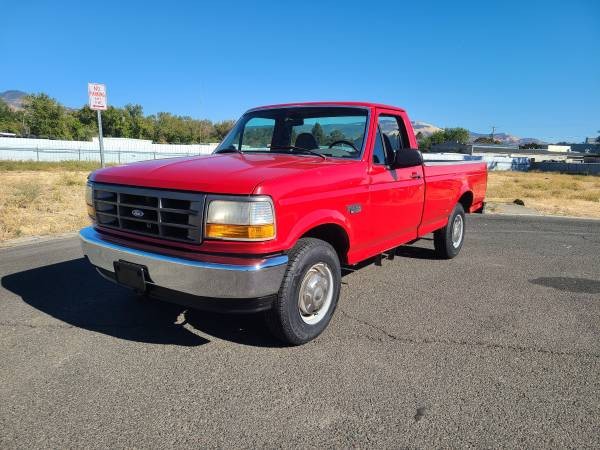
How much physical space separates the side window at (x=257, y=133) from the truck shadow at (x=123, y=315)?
5.90 ft

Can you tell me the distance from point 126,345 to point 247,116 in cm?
275

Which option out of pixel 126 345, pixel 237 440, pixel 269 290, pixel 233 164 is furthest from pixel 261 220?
pixel 126 345

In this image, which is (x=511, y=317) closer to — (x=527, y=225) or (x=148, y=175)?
(x=148, y=175)

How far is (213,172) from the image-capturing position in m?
3.07

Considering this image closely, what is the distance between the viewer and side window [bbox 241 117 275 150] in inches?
180

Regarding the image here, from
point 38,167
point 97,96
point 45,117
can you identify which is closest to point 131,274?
point 97,96

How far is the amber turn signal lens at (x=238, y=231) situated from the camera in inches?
110

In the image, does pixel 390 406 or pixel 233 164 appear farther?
pixel 233 164

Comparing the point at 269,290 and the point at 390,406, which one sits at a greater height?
the point at 269,290

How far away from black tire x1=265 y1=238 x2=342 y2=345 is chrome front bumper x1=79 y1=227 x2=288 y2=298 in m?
0.12

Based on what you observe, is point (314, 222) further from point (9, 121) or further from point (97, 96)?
point (9, 121)

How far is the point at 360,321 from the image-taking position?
154 inches

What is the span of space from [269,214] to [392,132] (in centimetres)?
256

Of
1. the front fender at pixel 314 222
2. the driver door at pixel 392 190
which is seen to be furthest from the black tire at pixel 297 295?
the driver door at pixel 392 190
